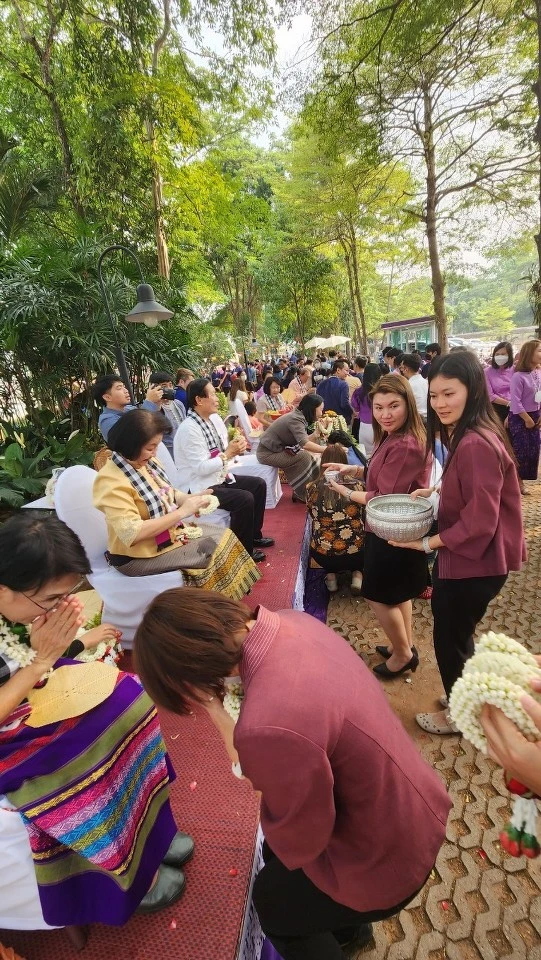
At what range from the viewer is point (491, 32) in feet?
23.3

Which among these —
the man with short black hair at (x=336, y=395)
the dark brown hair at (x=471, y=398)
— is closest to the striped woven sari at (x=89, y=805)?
the dark brown hair at (x=471, y=398)

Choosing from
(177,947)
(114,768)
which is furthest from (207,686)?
(177,947)

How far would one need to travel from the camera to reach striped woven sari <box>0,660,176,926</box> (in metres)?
1.33

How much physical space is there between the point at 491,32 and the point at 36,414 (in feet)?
31.6

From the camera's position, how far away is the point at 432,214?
33.0 ft

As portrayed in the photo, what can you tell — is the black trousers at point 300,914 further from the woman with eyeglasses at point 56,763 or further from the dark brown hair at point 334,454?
the dark brown hair at point 334,454

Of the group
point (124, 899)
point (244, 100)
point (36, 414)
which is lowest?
point (124, 899)

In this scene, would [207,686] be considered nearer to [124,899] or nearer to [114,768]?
[114,768]

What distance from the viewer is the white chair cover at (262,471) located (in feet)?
18.0

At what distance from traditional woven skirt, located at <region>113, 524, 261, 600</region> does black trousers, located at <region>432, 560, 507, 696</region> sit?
117cm

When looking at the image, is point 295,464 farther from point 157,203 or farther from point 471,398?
point 157,203

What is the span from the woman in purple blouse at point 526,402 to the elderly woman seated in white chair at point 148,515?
13.5 feet

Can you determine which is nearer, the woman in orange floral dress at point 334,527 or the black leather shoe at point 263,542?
the woman in orange floral dress at point 334,527

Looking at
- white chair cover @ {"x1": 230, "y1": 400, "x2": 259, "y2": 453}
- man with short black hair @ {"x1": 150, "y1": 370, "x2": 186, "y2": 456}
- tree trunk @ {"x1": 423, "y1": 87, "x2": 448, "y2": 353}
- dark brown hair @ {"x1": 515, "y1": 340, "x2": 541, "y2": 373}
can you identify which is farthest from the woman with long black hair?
tree trunk @ {"x1": 423, "y1": 87, "x2": 448, "y2": 353}
